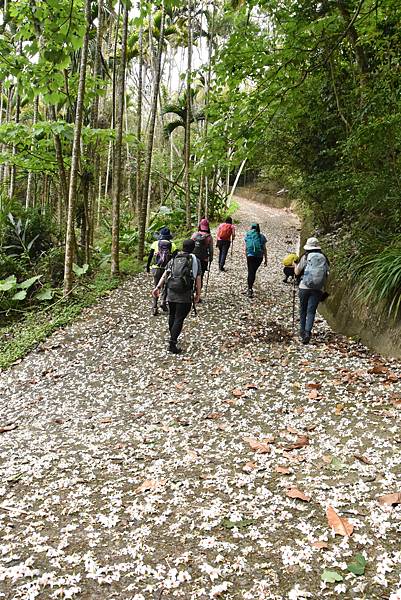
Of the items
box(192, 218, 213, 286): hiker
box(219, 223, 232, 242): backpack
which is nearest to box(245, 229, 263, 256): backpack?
box(192, 218, 213, 286): hiker

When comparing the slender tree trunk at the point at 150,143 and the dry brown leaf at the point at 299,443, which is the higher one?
the slender tree trunk at the point at 150,143

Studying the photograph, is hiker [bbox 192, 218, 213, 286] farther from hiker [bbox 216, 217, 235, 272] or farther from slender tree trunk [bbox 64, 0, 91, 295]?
slender tree trunk [bbox 64, 0, 91, 295]

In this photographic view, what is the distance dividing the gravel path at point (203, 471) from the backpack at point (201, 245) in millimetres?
3069

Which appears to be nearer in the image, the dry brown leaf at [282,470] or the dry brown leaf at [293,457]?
the dry brown leaf at [282,470]

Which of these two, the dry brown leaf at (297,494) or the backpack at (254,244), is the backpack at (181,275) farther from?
the dry brown leaf at (297,494)

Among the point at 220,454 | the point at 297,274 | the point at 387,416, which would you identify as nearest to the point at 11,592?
the point at 220,454

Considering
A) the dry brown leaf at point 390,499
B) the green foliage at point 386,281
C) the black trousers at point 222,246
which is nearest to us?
the dry brown leaf at point 390,499

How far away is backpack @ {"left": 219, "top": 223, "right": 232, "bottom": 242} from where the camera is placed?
13798mm

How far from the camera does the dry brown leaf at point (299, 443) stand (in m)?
4.93

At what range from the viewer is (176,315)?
27.7 ft

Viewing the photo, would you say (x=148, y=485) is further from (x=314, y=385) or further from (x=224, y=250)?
(x=224, y=250)

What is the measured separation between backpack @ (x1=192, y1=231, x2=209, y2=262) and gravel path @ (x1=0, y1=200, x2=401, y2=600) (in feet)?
10.1

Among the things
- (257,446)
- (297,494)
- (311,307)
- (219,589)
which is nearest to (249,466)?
(257,446)

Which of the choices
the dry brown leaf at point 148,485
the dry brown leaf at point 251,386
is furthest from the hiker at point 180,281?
the dry brown leaf at point 148,485
